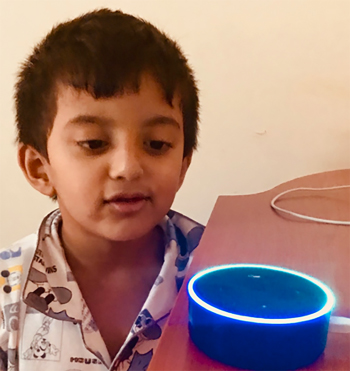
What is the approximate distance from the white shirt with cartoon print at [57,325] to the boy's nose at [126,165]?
0.17 m

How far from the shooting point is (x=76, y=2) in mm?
873

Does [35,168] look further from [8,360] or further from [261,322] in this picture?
[261,322]

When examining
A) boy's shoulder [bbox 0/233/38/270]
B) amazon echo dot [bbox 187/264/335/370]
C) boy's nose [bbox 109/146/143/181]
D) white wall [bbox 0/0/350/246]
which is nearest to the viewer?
amazon echo dot [bbox 187/264/335/370]

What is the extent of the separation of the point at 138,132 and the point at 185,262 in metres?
0.21

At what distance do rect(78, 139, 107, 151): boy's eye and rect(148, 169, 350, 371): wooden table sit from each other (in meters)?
0.16

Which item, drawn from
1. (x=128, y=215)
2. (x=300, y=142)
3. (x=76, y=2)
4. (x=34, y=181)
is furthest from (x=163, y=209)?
(x=76, y=2)

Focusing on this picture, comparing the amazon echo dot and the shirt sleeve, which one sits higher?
the amazon echo dot

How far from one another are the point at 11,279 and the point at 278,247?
0.34 meters

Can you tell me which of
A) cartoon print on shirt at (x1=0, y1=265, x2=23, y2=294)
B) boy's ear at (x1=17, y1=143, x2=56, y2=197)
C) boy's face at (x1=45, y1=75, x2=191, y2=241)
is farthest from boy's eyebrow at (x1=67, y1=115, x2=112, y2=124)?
cartoon print on shirt at (x1=0, y1=265, x2=23, y2=294)

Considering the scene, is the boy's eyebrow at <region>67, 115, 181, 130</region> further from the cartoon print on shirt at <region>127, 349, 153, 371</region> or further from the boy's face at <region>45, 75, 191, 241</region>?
the cartoon print on shirt at <region>127, 349, 153, 371</region>

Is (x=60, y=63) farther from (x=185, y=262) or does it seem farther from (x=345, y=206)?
(x=345, y=206)

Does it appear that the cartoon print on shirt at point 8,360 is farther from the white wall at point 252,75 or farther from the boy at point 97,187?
the white wall at point 252,75

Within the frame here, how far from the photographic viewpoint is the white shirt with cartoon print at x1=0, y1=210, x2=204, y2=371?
0.50 meters

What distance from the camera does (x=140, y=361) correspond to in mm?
501
